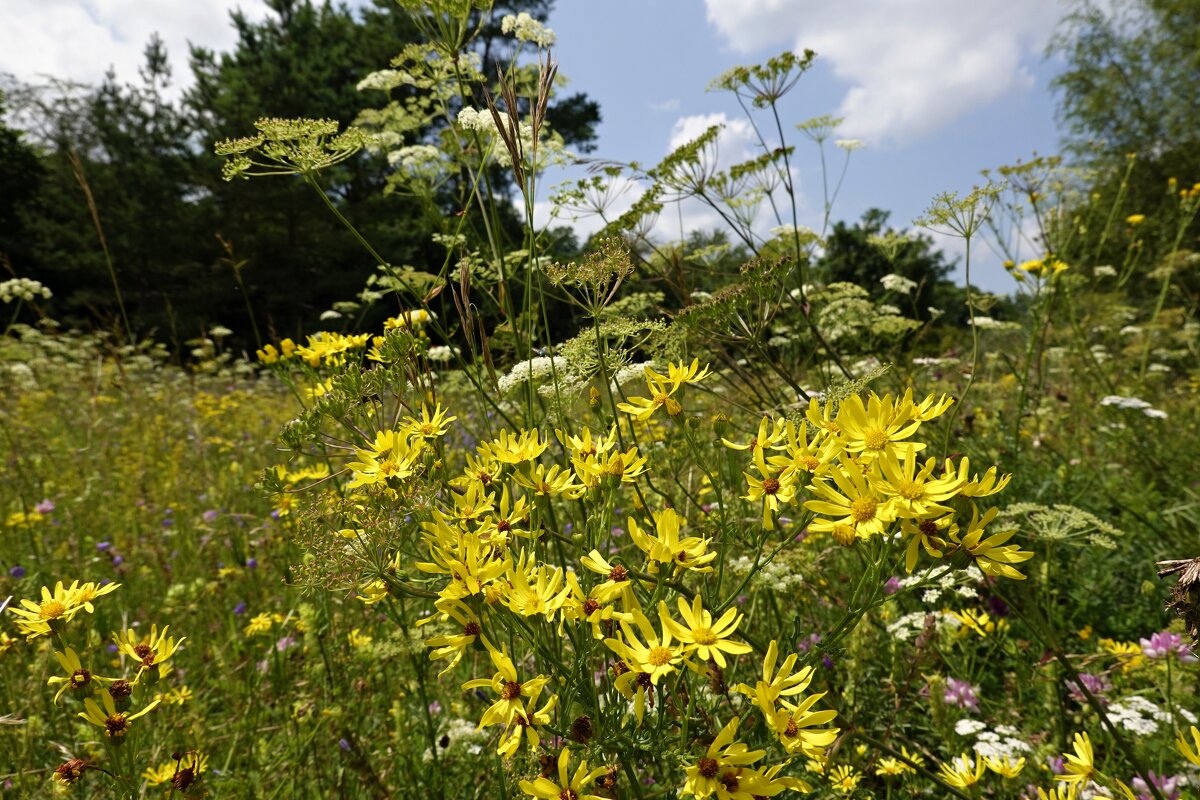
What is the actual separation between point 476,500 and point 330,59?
78.8 ft

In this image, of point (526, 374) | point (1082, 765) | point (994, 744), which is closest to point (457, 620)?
point (526, 374)

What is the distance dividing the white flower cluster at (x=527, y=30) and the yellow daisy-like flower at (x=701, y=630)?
5.49ft

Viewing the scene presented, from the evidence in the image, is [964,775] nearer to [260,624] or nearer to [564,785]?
[564,785]

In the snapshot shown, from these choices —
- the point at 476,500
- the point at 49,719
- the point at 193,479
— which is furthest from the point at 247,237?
the point at 476,500

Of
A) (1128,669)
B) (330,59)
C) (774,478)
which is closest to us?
(774,478)

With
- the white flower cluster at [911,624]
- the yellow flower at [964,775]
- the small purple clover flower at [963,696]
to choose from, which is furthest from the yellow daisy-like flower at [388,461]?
the small purple clover flower at [963,696]

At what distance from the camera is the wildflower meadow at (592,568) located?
875 mm

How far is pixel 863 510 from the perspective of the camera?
2.71ft

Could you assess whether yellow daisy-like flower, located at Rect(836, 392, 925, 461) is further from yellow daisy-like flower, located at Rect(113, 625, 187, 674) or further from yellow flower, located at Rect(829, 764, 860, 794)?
yellow daisy-like flower, located at Rect(113, 625, 187, 674)

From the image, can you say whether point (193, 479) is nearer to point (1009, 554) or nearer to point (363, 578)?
point (363, 578)

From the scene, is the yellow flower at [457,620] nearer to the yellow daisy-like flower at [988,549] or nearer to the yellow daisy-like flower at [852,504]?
the yellow daisy-like flower at [852,504]

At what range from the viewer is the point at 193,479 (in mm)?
3863

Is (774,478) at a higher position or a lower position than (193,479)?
higher

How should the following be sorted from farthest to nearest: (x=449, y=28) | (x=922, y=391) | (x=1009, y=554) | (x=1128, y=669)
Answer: (x=922, y=391), (x=1128, y=669), (x=449, y=28), (x=1009, y=554)
